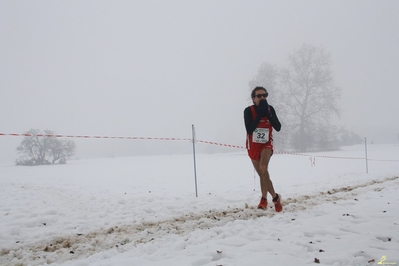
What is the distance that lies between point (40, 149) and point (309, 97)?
114 feet

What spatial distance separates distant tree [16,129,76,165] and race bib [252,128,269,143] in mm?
31313

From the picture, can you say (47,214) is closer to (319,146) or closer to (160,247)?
(160,247)

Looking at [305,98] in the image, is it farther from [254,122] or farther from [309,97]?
[254,122]

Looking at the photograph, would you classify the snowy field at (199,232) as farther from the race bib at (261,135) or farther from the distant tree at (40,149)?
the distant tree at (40,149)

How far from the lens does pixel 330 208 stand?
207 inches

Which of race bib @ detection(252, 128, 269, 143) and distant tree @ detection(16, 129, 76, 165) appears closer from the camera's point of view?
race bib @ detection(252, 128, 269, 143)

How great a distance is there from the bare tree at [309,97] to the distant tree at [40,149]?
2954 centimetres

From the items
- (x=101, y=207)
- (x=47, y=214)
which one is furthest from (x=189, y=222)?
(x=47, y=214)

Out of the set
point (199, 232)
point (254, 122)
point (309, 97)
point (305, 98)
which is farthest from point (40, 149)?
point (309, 97)

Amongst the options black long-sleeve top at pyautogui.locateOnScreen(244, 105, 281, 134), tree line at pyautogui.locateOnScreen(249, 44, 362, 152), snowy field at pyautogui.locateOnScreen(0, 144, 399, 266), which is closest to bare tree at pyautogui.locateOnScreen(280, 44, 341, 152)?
tree line at pyautogui.locateOnScreen(249, 44, 362, 152)

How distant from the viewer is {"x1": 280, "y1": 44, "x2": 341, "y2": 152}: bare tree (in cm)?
3316

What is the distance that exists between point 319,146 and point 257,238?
114 ft

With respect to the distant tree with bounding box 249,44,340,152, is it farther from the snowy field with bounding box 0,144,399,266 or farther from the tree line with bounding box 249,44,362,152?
the snowy field with bounding box 0,144,399,266

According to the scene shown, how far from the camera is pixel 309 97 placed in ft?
112
